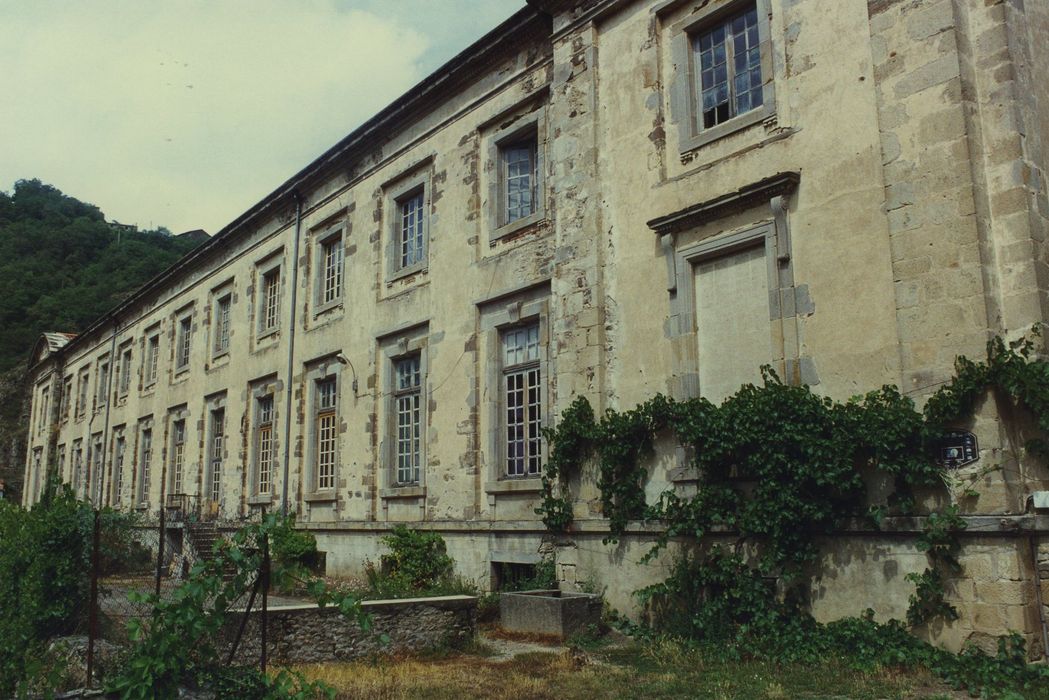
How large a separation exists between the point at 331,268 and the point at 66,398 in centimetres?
2527

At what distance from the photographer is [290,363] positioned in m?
19.1

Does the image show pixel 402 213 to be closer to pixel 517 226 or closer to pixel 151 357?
pixel 517 226

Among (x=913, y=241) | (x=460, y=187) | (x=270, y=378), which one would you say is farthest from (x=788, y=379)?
(x=270, y=378)

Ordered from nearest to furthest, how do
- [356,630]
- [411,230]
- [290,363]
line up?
Result: 1. [356,630]
2. [411,230]
3. [290,363]

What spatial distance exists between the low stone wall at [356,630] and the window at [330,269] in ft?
33.3

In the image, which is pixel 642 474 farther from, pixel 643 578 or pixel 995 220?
pixel 995 220

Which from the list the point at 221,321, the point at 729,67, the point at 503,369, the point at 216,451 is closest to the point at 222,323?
the point at 221,321

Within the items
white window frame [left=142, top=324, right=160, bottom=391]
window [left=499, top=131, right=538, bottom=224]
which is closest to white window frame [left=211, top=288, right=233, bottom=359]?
white window frame [left=142, top=324, right=160, bottom=391]

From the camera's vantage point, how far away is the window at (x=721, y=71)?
9984 mm

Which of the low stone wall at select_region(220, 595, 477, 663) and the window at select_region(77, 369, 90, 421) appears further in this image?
→ the window at select_region(77, 369, 90, 421)

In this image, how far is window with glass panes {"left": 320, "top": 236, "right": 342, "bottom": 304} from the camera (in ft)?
60.5

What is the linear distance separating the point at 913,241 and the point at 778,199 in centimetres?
157

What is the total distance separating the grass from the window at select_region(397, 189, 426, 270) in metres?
8.68

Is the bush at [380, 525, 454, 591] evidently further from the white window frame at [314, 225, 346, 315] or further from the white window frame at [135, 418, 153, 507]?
the white window frame at [135, 418, 153, 507]
